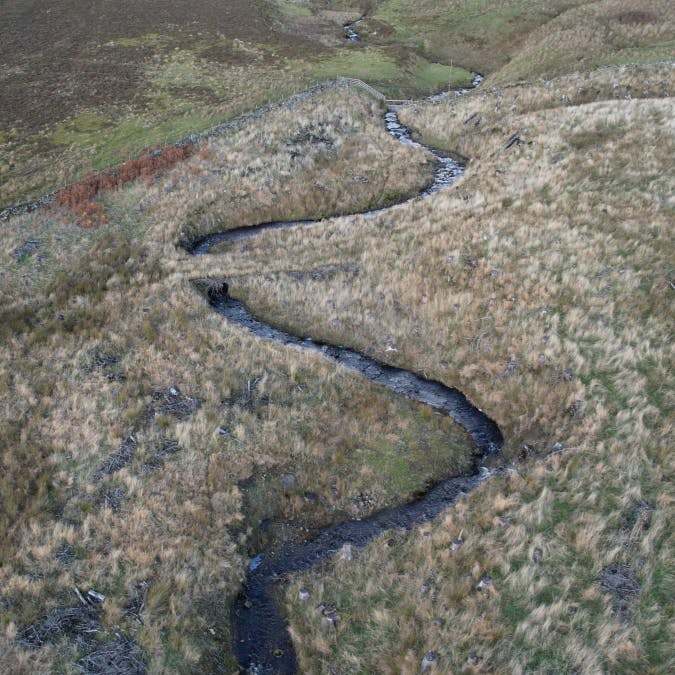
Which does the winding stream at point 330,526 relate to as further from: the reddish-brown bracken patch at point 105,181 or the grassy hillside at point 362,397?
the reddish-brown bracken patch at point 105,181

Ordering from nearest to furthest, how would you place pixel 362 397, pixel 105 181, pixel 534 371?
pixel 534 371 < pixel 362 397 < pixel 105 181

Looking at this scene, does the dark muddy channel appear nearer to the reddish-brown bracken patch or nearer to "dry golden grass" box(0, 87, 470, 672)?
"dry golden grass" box(0, 87, 470, 672)

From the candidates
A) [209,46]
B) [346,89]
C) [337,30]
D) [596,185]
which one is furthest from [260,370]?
[337,30]

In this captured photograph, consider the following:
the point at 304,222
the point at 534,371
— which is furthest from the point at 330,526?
the point at 304,222

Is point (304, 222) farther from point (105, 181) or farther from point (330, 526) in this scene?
point (330, 526)

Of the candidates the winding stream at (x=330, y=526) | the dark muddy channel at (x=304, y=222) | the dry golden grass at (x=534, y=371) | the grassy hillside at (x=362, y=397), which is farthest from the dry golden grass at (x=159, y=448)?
the dark muddy channel at (x=304, y=222)

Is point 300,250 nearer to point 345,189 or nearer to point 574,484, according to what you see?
point 345,189
